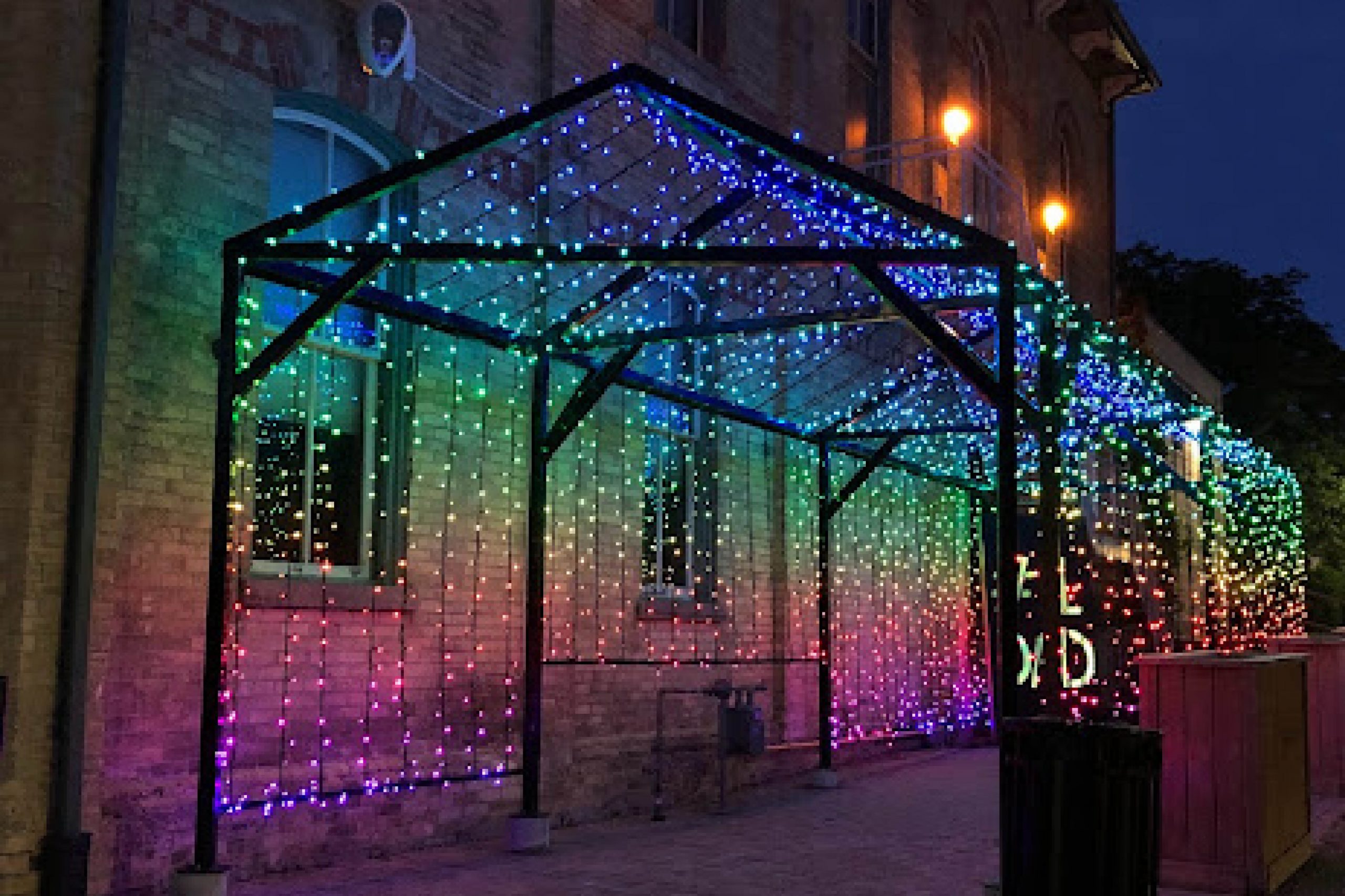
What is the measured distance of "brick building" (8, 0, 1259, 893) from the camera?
7090 mm

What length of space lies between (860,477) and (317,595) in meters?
6.35

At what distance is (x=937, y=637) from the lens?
17.5 m

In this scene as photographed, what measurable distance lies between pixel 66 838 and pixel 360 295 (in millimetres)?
3213

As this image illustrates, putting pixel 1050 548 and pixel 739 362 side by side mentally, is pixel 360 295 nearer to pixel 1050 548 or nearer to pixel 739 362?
pixel 1050 548

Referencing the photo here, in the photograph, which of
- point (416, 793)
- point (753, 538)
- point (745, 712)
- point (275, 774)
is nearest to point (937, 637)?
point (753, 538)

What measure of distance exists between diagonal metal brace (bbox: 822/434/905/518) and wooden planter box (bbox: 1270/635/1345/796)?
3649 millimetres

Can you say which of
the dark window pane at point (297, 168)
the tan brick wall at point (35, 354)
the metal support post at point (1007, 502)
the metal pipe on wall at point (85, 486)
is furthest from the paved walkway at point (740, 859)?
the dark window pane at point (297, 168)

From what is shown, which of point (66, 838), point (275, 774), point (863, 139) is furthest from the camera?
point (863, 139)

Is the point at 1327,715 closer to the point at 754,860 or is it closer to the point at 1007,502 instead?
the point at 754,860

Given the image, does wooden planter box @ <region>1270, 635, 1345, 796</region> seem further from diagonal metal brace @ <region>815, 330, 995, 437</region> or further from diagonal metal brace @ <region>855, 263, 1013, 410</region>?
diagonal metal brace @ <region>855, 263, 1013, 410</region>

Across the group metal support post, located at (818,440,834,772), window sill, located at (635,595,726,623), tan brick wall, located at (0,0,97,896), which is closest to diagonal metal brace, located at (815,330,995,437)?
metal support post, located at (818,440,834,772)

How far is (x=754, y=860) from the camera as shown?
9055 mm

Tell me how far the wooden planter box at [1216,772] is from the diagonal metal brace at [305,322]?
4811mm

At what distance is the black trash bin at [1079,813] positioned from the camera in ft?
19.9
